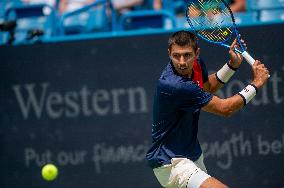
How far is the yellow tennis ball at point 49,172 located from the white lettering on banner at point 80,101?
1.54 ft

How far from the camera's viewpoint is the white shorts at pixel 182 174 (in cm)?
550

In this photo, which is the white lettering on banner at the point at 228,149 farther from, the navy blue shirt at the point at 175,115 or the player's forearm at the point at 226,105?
the player's forearm at the point at 226,105

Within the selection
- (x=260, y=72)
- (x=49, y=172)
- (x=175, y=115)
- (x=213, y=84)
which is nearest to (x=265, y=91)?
(x=213, y=84)

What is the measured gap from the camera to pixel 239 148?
23.5 ft

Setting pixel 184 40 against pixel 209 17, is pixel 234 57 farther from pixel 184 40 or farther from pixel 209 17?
pixel 184 40

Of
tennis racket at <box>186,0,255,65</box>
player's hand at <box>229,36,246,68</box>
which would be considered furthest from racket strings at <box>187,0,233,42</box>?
player's hand at <box>229,36,246,68</box>

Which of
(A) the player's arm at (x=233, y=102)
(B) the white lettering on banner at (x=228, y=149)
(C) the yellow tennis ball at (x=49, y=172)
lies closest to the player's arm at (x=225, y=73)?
(A) the player's arm at (x=233, y=102)

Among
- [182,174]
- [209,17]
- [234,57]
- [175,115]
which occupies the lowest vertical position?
[182,174]

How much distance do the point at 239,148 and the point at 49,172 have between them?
177cm

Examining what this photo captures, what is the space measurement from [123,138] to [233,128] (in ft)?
3.38

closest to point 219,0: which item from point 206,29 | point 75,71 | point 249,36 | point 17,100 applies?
point 206,29

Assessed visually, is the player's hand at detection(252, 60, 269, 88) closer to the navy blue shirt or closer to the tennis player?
the tennis player

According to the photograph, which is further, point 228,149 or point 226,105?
point 228,149

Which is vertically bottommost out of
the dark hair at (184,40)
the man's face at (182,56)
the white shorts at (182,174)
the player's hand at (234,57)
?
the white shorts at (182,174)
